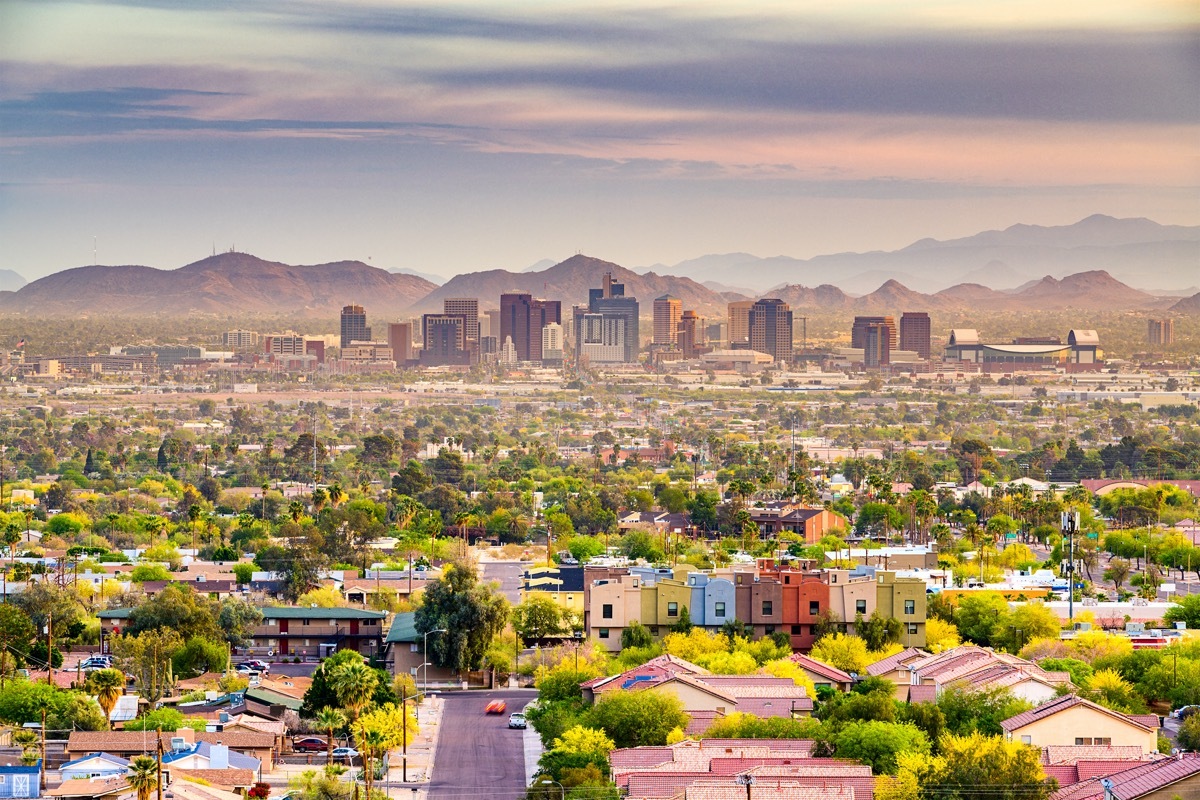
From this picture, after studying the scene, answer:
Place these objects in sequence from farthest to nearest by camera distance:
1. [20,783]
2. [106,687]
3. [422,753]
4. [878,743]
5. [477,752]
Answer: [106,687] → [422,753] → [477,752] → [878,743] → [20,783]

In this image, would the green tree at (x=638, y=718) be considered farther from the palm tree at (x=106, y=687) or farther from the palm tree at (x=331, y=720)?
the palm tree at (x=106, y=687)

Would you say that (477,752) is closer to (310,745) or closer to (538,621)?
(310,745)

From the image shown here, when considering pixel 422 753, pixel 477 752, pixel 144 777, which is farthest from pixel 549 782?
pixel 144 777

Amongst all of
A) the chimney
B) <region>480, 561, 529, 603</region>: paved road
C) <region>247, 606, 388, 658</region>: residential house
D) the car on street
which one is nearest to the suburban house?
the car on street

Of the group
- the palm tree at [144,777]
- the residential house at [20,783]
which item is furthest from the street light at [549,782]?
the residential house at [20,783]

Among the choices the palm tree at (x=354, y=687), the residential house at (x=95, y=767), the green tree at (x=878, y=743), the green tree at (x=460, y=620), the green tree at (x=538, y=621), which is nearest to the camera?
the green tree at (x=878, y=743)

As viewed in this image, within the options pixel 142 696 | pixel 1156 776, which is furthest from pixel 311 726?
pixel 1156 776
